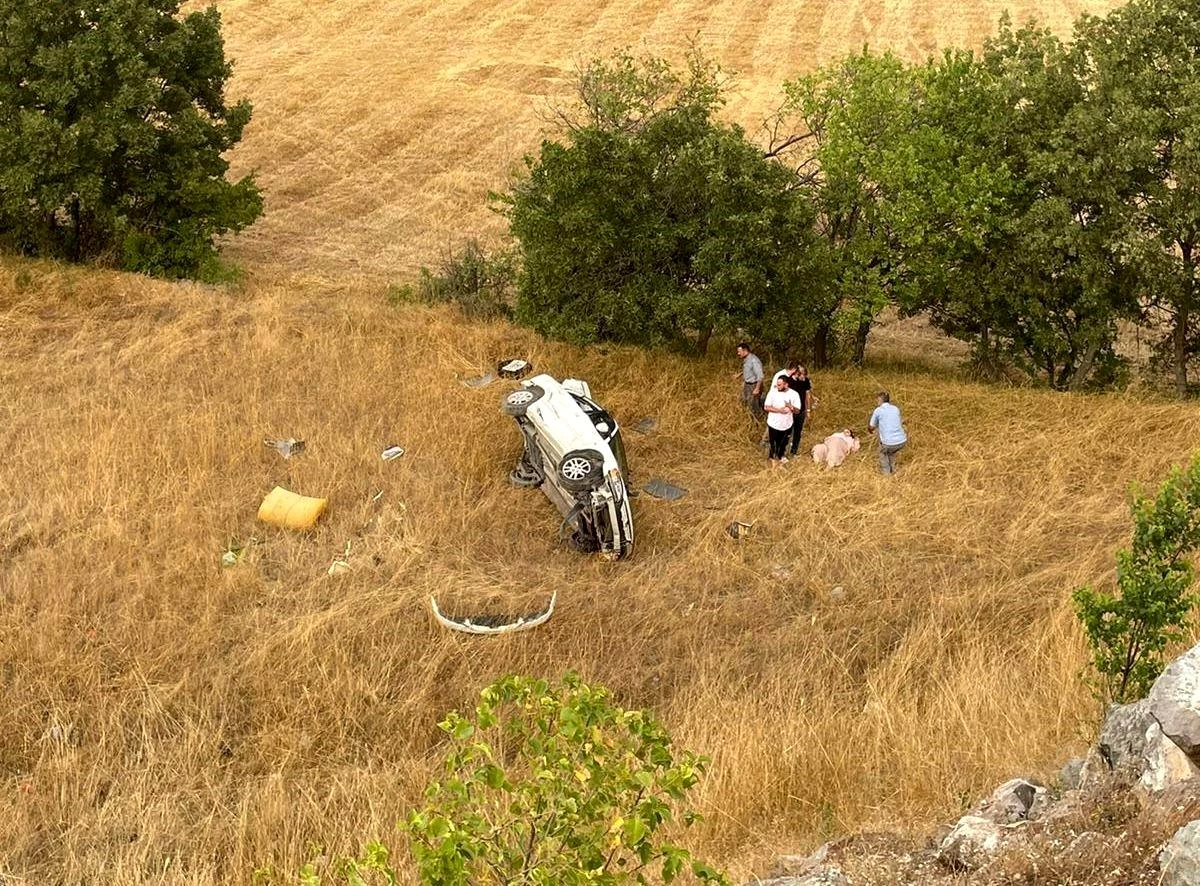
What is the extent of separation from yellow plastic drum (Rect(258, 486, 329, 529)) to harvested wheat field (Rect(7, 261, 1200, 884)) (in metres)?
0.12

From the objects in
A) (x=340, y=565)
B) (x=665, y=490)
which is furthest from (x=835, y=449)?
(x=340, y=565)

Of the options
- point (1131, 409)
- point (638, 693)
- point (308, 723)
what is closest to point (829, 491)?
point (638, 693)

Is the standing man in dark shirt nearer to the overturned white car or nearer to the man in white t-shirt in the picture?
the man in white t-shirt

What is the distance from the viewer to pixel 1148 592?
18.9 feet

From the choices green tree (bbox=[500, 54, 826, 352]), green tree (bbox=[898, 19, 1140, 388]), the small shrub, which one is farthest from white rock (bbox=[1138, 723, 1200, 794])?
the small shrub

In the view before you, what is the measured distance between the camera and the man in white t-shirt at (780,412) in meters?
11.7

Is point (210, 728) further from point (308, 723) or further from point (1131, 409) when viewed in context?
point (1131, 409)

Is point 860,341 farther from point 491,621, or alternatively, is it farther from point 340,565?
point 340,565

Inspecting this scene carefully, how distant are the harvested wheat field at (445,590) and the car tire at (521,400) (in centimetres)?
86

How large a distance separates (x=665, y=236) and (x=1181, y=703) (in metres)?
10.3

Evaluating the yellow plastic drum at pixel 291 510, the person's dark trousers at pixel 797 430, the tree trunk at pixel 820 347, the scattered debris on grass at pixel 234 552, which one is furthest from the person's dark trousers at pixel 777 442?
the scattered debris on grass at pixel 234 552

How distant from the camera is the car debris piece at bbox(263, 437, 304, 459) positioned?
38.0ft

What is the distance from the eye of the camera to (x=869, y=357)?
1825 cm

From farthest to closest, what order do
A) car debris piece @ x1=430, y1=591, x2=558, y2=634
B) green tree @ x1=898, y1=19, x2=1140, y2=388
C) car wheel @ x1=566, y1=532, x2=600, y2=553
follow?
green tree @ x1=898, y1=19, x2=1140, y2=388, car wheel @ x1=566, y1=532, x2=600, y2=553, car debris piece @ x1=430, y1=591, x2=558, y2=634
